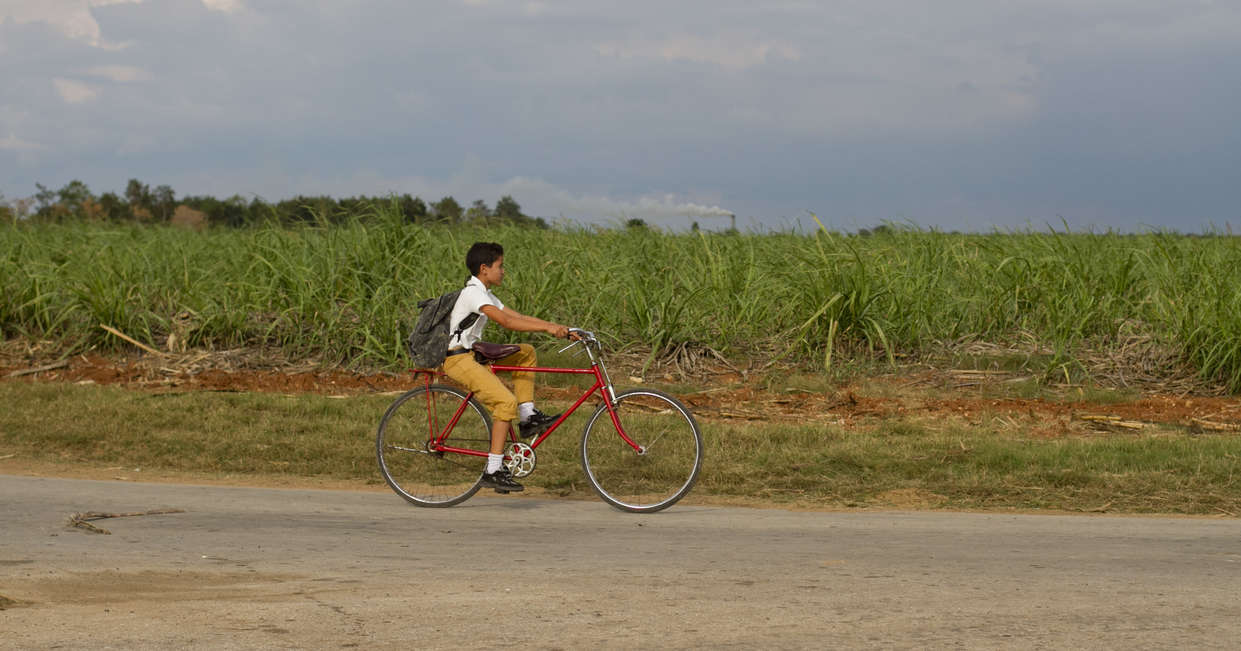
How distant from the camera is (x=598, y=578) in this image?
5.96 meters

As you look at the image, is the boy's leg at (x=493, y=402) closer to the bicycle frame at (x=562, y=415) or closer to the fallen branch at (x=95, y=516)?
the bicycle frame at (x=562, y=415)

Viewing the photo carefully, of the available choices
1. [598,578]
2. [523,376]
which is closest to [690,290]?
[523,376]

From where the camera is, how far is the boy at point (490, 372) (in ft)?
25.8

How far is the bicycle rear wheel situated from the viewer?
27.2 feet

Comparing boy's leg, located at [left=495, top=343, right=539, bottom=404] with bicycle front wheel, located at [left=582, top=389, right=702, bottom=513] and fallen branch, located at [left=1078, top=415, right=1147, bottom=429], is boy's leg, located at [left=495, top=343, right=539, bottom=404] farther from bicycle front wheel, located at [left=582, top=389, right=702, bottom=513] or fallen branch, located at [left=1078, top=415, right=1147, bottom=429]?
fallen branch, located at [left=1078, top=415, right=1147, bottom=429]

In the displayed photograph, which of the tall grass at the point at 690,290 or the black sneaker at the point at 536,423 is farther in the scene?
the tall grass at the point at 690,290

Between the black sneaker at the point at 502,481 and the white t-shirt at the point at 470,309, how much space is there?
0.91 m

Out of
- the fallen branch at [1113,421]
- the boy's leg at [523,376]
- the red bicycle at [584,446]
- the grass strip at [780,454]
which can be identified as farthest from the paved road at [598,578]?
the fallen branch at [1113,421]

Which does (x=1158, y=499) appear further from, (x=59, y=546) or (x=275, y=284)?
(x=275, y=284)

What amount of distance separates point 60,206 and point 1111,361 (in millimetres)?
21053

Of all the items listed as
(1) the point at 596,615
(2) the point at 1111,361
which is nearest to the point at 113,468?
(1) the point at 596,615

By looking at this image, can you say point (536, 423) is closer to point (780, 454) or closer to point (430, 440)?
point (430, 440)

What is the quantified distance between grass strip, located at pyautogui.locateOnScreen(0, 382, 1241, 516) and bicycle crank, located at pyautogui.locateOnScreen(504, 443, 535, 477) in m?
1.11

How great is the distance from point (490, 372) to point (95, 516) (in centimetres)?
279
